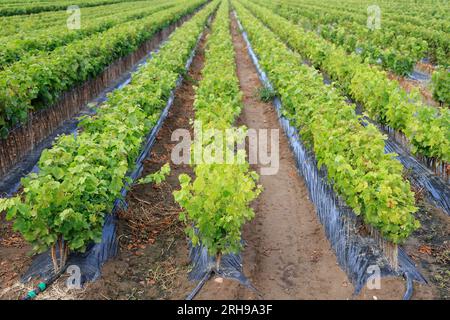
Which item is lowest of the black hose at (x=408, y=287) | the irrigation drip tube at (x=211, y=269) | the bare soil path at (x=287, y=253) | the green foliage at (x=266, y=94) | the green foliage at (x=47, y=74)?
the bare soil path at (x=287, y=253)

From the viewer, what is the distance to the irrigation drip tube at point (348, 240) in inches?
227

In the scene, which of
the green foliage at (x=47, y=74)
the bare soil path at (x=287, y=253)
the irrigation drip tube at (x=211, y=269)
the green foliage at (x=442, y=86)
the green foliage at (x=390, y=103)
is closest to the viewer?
the irrigation drip tube at (x=211, y=269)

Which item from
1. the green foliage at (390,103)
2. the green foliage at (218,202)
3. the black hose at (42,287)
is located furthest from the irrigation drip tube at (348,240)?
the black hose at (42,287)

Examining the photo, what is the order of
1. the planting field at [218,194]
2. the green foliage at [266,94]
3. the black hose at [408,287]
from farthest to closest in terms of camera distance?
the green foliage at [266,94] → the planting field at [218,194] → the black hose at [408,287]

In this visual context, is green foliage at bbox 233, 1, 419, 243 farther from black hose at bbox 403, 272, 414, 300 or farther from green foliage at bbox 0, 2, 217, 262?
green foliage at bbox 0, 2, 217, 262

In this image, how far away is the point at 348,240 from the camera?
6.35 m

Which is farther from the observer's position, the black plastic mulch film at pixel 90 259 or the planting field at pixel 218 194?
the black plastic mulch film at pixel 90 259

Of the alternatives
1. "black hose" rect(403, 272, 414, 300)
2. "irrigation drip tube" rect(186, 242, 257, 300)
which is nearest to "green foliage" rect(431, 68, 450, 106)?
"black hose" rect(403, 272, 414, 300)

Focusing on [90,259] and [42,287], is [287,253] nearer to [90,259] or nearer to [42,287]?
[90,259]

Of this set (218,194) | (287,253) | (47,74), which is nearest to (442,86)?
(287,253)

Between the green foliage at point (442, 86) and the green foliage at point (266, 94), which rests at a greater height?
the green foliage at point (442, 86)

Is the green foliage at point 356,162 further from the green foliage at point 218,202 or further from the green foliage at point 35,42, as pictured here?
the green foliage at point 35,42

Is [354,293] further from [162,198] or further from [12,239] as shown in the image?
[12,239]

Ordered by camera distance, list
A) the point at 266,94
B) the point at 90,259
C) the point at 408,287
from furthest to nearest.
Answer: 1. the point at 266,94
2. the point at 90,259
3. the point at 408,287
